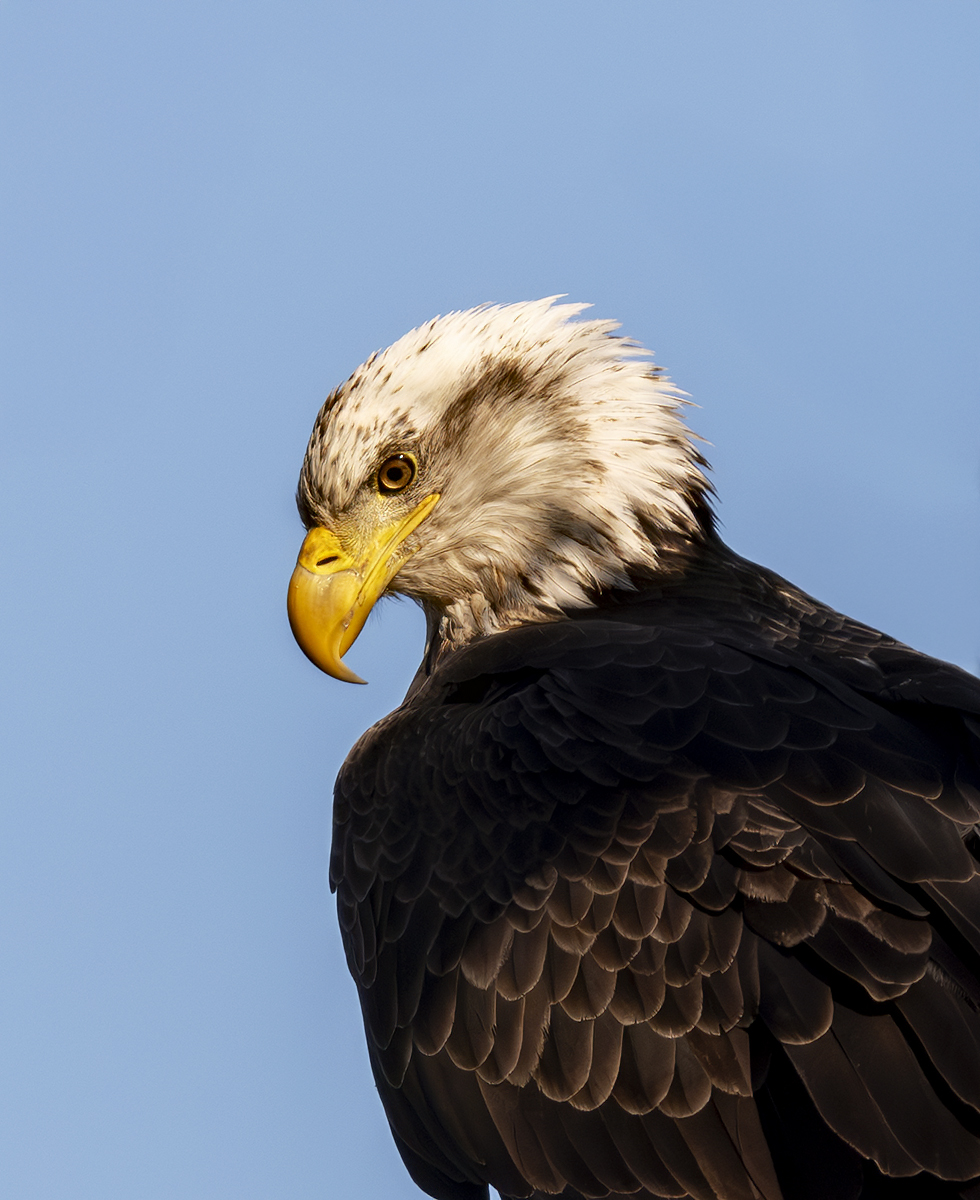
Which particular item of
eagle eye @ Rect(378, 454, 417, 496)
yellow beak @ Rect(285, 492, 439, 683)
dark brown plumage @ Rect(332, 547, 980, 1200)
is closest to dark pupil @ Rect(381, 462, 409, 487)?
eagle eye @ Rect(378, 454, 417, 496)

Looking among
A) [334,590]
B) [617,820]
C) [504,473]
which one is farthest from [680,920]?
[504,473]

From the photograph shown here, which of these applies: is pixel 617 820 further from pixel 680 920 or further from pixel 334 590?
pixel 334 590

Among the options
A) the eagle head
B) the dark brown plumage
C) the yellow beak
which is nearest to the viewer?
the dark brown plumage

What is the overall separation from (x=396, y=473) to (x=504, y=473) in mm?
378

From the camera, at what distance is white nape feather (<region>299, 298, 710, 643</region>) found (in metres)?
4.91

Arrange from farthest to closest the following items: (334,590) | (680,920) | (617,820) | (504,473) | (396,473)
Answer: (504,473) < (396,473) < (334,590) < (617,820) < (680,920)

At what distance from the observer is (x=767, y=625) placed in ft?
15.0

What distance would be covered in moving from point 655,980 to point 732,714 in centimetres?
72

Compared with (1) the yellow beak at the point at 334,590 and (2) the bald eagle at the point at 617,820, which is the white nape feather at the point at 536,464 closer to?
(2) the bald eagle at the point at 617,820

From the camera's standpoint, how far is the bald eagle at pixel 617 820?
3.51m

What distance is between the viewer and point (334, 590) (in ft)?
15.6

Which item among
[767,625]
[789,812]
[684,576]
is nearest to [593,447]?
[684,576]

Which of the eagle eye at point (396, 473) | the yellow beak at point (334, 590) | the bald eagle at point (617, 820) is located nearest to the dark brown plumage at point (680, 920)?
the bald eagle at point (617, 820)

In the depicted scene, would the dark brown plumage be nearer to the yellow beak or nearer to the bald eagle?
the bald eagle
